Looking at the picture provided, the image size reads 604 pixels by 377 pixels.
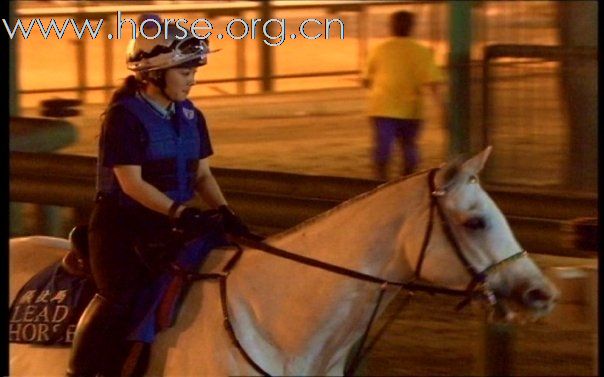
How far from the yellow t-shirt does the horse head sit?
23.7 ft

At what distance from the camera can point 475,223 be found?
17.4 ft

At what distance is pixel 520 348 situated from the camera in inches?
349

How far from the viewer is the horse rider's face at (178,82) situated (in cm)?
578

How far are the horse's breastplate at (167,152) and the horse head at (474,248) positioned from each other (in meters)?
1.00

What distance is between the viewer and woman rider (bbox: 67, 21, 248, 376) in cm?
572

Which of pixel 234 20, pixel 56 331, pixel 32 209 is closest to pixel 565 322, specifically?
pixel 56 331

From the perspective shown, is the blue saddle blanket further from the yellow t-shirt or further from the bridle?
the yellow t-shirt

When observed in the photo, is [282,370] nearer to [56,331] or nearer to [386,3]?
[56,331]

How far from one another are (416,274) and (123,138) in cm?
116

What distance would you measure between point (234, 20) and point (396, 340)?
1109cm

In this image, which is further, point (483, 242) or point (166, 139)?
point (166, 139)

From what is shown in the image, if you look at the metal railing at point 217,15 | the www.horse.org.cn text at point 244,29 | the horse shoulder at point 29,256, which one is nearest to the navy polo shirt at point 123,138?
the horse shoulder at point 29,256

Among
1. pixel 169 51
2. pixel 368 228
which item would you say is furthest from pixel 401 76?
pixel 368 228

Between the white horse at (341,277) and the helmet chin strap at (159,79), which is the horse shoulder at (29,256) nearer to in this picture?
the white horse at (341,277)
